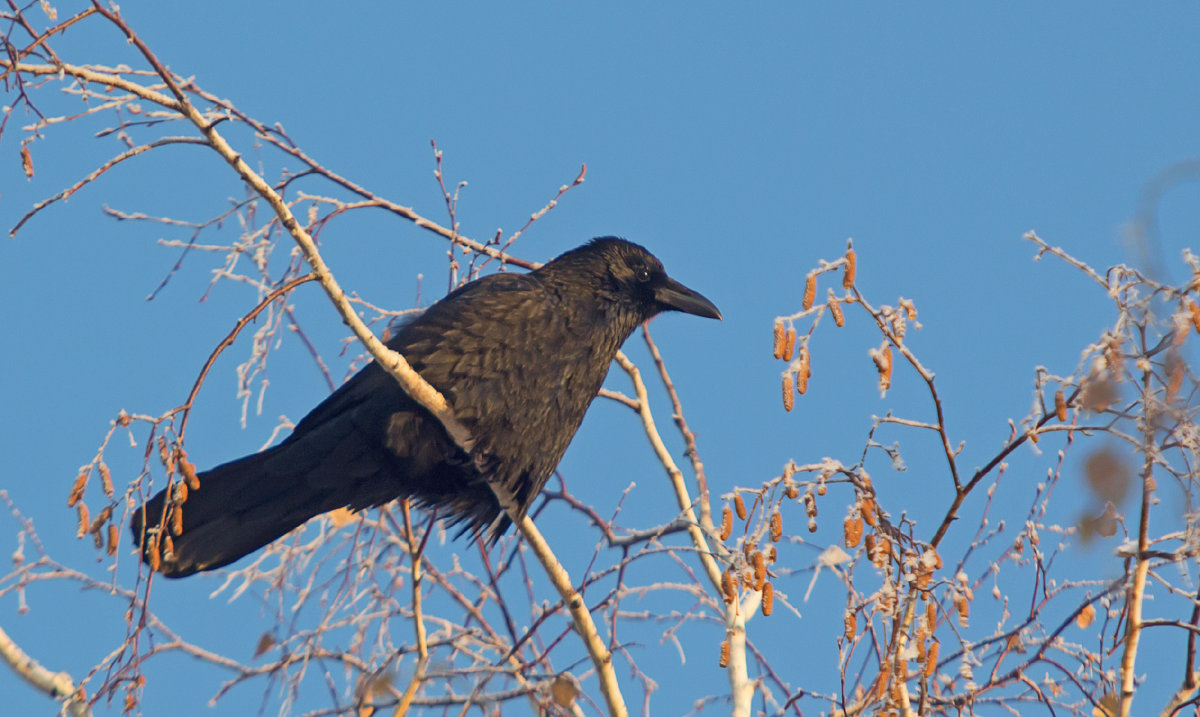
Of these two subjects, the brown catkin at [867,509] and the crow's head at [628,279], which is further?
the crow's head at [628,279]

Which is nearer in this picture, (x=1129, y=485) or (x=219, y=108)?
(x=1129, y=485)

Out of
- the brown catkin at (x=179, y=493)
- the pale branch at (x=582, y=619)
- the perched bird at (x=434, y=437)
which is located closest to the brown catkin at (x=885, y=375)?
the pale branch at (x=582, y=619)

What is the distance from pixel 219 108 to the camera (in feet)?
13.3

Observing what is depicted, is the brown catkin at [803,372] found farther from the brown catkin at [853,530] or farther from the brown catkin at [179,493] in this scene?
the brown catkin at [179,493]

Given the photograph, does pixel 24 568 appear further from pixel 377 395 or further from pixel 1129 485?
pixel 1129 485

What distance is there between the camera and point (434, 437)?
14.8ft

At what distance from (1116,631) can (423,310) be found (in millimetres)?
3179

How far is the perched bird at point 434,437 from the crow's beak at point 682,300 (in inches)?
32.4

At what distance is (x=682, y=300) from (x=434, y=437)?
173 centimetres

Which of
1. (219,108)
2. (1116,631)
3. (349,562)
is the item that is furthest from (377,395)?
(1116,631)

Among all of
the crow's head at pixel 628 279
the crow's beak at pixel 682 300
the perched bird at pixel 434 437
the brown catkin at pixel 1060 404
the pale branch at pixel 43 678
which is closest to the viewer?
the brown catkin at pixel 1060 404

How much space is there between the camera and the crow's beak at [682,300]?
5629 mm

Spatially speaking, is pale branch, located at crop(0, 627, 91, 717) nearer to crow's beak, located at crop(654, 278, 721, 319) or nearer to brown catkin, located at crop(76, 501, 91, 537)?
brown catkin, located at crop(76, 501, 91, 537)

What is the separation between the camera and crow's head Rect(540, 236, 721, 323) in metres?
5.29
